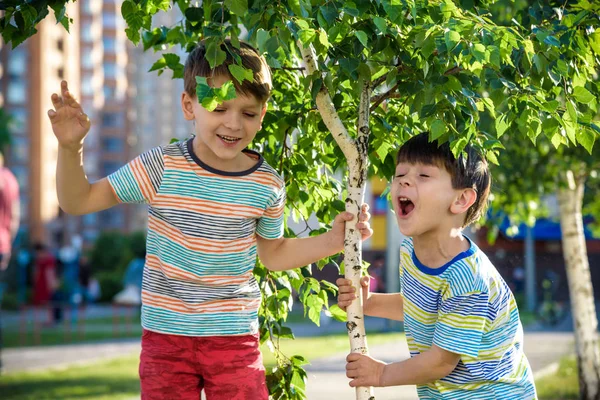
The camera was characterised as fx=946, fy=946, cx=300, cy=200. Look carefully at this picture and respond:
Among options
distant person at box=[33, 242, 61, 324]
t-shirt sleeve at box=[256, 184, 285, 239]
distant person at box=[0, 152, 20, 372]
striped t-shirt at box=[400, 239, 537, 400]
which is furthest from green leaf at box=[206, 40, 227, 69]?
distant person at box=[33, 242, 61, 324]

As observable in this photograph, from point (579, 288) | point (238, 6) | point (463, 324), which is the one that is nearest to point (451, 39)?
point (238, 6)

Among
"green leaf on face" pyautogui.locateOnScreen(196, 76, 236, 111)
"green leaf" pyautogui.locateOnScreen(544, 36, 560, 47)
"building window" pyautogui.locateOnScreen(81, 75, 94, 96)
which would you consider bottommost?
"green leaf on face" pyautogui.locateOnScreen(196, 76, 236, 111)

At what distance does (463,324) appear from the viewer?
2.90 meters

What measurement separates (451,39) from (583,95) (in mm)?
527

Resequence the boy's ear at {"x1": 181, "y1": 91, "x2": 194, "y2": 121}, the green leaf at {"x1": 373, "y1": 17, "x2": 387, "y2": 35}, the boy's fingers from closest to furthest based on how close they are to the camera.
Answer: the green leaf at {"x1": 373, "y1": 17, "x2": 387, "y2": 35} < the boy's fingers < the boy's ear at {"x1": 181, "y1": 91, "x2": 194, "y2": 121}

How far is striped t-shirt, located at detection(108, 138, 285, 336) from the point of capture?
3.19m

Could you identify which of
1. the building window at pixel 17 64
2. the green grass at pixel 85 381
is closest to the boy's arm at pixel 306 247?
the green grass at pixel 85 381

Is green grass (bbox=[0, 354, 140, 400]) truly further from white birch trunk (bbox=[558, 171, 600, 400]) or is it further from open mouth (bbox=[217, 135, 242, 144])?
open mouth (bbox=[217, 135, 242, 144])

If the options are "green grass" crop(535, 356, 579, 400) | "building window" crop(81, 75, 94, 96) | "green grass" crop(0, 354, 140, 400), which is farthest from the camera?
"building window" crop(81, 75, 94, 96)

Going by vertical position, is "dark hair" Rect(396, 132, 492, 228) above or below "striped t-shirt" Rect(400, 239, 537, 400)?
above

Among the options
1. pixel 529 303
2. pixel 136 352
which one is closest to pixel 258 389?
pixel 136 352

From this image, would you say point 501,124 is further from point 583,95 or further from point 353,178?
point 353,178

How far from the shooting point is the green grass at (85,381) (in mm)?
8102

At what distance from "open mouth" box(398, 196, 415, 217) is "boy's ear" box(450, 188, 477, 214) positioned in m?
0.13
